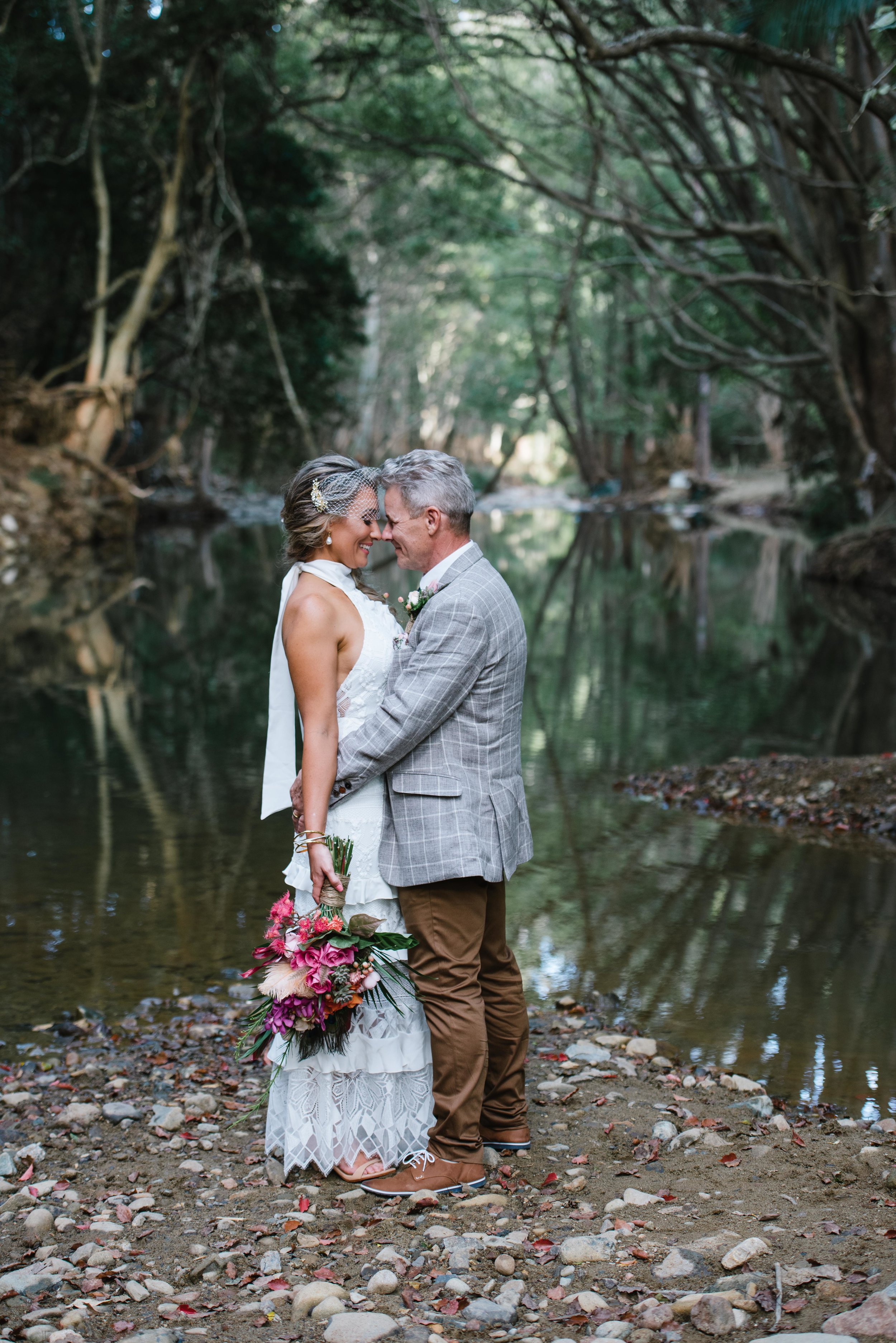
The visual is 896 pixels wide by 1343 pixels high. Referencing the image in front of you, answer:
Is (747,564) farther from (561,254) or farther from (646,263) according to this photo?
(561,254)

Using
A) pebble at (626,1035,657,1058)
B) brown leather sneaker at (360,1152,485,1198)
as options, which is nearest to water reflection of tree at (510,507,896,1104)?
pebble at (626,1035,657,1058)

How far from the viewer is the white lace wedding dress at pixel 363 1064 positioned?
379 centimetres

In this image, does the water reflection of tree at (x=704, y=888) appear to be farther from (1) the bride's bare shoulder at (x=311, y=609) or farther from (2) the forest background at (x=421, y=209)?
(2) the forest background at (x=421, y=209)

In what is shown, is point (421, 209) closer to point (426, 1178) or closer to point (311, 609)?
point (311, 609)

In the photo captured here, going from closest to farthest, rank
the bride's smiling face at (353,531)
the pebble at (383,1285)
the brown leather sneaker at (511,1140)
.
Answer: the pebble at (383,1285) < the bride's smiling face at (353,531) < the brown leather sneaker at (511,1140)

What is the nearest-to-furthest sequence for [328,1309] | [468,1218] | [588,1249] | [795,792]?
[328,1309] → [588,1249] → [468,1218] → [795,792]

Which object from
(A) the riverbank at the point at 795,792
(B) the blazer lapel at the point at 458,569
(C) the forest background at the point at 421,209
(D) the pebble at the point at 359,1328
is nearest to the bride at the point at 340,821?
(B) the blazer lapel at the point at 458,569

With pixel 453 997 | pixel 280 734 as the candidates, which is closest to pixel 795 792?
pixel 453 997

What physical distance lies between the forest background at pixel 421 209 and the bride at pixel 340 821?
4.10 meters

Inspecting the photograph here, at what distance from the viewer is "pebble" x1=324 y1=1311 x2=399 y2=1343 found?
9.59 ft

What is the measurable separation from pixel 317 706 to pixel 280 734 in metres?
0.27

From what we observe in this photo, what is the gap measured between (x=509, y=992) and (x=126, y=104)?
93.2ft

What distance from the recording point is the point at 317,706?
3.76 meters

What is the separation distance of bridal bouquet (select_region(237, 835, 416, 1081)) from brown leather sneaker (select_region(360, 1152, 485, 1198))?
402 millimetres
